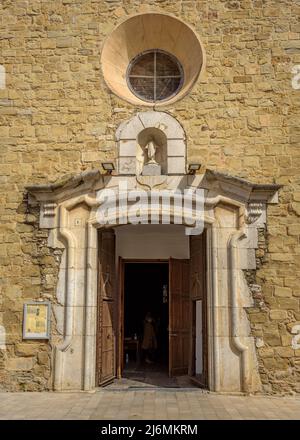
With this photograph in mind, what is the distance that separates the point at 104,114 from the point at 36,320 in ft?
10.3

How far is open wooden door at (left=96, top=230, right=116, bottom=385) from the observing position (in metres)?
6.79

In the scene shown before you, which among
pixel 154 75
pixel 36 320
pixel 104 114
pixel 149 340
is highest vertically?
pixel 154 75

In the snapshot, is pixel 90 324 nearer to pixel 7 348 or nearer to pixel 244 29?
pixel 7 348

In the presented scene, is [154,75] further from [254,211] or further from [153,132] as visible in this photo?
[254,211]

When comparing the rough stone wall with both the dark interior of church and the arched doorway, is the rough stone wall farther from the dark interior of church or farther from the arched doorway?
the dark interior of church

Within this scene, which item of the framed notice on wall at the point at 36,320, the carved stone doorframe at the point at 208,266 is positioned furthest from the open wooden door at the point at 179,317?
the framed notice on wall at the point at 36,320

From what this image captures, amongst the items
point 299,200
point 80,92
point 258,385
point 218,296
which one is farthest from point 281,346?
point 80,92

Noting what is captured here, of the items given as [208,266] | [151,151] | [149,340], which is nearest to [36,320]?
[208,266]

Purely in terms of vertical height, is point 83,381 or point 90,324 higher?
point 90,324

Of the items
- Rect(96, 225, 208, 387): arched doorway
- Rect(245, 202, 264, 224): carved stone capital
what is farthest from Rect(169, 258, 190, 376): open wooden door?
Rect(245, 202, 264, 224): carved stone capital

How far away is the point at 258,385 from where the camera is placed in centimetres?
626

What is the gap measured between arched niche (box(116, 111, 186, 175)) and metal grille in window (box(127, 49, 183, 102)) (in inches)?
24.7

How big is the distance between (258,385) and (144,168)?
3398 millimetres

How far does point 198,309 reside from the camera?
7.90m
